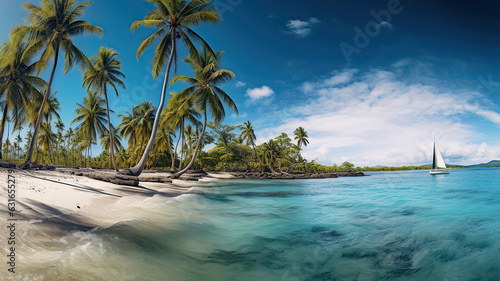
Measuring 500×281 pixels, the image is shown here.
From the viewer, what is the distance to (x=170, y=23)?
16.3 meters

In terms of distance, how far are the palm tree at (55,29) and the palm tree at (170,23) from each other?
335 cm

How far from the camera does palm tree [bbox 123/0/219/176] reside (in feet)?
51.4

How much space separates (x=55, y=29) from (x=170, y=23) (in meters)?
6.95

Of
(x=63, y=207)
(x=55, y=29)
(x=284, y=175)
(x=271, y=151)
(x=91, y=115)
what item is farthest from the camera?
(x=271, y=151)

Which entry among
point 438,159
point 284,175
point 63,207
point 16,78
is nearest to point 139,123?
point 16,78

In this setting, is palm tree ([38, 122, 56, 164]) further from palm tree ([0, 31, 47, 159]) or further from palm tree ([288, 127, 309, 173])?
palm tree ([288, 127, 309, 173])

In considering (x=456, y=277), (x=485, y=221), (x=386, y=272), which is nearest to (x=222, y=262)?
(x=386, y=272)

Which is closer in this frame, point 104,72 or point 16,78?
point 16,78

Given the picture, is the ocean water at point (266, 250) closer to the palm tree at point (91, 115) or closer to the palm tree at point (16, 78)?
the palm tree at point (16, 78)

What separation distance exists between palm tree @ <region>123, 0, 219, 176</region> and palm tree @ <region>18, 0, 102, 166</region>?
335cm

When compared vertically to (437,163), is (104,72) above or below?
above

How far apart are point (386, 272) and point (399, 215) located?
5.62 m

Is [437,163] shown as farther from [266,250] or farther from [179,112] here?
[266,250]

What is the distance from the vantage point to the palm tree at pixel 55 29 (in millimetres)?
13969
